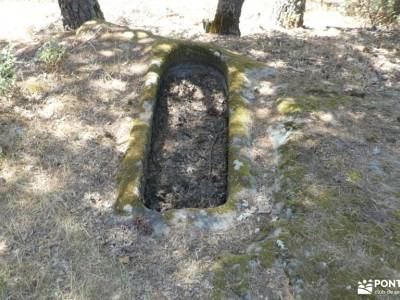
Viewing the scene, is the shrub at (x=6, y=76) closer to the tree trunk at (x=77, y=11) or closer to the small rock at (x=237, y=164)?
the tree trunk at (x=77, y=11)

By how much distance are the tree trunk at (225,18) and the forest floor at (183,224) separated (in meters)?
1.75

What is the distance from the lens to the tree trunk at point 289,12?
8.85 meters

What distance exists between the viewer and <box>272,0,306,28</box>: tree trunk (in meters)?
8.85

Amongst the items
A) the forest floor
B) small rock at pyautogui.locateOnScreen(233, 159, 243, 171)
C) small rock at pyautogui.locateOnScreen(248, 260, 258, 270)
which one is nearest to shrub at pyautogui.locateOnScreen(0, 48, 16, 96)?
the forest floor

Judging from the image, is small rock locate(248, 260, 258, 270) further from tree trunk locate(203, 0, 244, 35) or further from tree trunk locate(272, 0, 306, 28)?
tree trunk locate(272, 0, 306, 28)

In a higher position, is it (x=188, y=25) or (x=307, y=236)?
(x=188, y=25)

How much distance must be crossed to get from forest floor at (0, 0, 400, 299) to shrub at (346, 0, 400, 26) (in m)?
3.00

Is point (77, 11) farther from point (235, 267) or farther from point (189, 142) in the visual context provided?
point (235, 267)

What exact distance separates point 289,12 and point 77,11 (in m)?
4.50

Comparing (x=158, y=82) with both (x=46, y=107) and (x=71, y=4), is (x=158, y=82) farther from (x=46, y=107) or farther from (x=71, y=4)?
(x=71, y=4)

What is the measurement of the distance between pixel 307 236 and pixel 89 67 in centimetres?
406

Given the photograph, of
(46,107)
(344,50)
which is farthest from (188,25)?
(46,107)

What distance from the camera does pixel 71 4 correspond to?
727cm

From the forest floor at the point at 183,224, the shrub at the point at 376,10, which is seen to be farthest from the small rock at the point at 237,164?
the shrub at the point at 376,10
